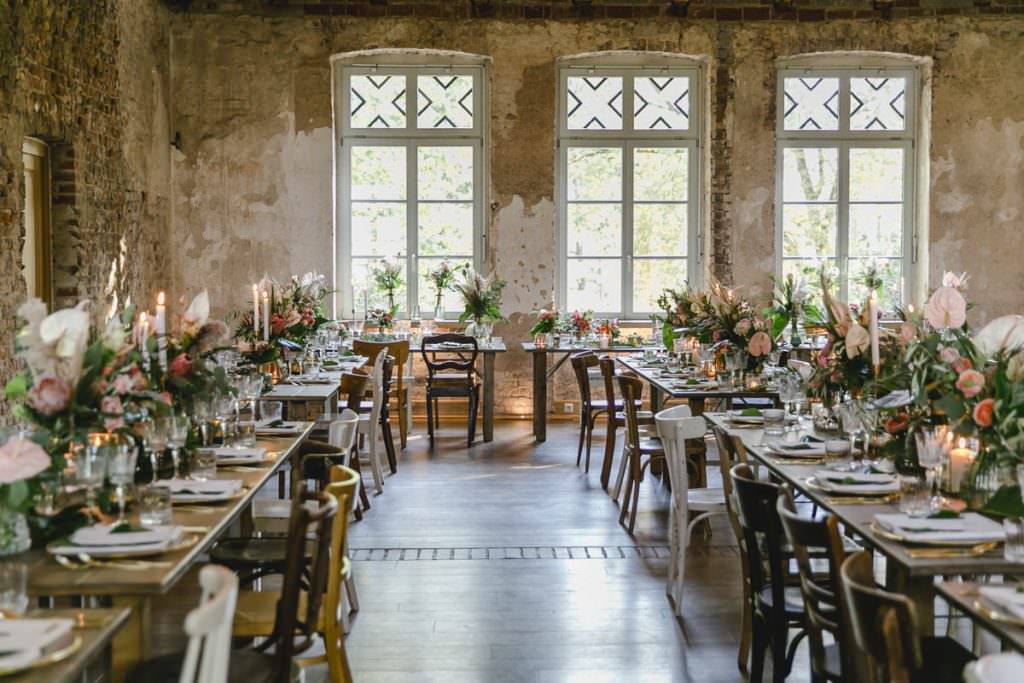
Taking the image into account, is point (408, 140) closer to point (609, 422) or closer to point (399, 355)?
point (399, 355)

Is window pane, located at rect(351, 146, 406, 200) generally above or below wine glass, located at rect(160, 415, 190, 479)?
above

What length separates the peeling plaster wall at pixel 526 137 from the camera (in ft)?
37.7

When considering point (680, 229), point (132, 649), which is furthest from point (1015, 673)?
point (680, 229)

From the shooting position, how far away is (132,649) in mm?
3256

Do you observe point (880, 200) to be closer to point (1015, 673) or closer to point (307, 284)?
point (307, 284)

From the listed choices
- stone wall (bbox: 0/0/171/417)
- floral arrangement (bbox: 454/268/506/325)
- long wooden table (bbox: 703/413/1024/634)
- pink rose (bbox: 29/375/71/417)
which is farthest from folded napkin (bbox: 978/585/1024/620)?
floral arrangement (bbox: 454/268/506/325)

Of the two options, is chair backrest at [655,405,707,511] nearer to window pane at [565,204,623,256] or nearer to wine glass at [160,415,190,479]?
wine glass at [160,415,190,479]

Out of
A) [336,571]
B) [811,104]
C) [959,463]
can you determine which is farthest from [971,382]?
[811,104]

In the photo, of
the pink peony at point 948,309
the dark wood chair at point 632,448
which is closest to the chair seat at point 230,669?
the pink peony at point 948,309

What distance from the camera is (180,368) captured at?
14.0 ft

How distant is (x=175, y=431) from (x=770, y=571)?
2138mm

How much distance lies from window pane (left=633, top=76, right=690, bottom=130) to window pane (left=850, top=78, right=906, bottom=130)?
181 cm

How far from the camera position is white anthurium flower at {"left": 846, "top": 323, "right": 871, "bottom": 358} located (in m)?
4.64

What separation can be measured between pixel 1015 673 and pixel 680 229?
10241mm
